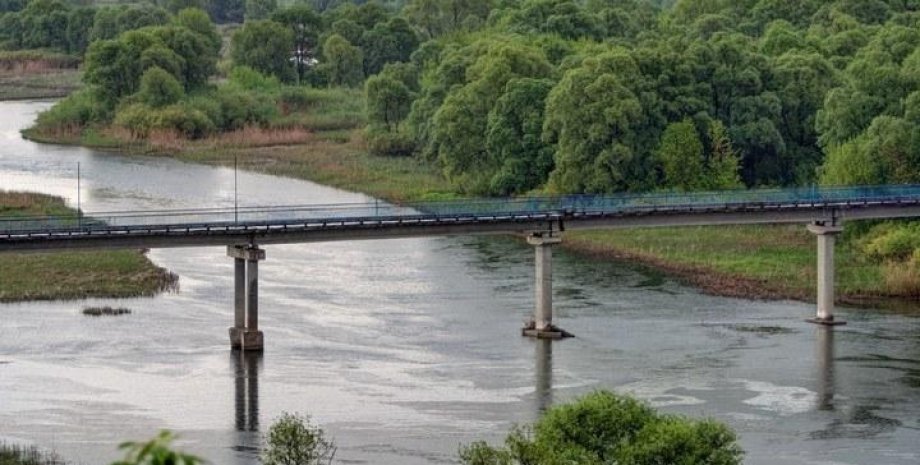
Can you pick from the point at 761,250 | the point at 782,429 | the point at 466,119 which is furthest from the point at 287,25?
the point at 782,429

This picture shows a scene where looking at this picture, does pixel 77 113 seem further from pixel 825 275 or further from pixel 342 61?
pixel 825 275

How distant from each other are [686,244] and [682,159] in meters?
10.9

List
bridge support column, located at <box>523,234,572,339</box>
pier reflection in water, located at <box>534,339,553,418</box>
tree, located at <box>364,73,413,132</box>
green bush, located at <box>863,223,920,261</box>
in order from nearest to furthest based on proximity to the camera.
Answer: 1. pier reflection in water, located at <box>534,339,553,418</box>
2. bridge support column, located at <box>523,234,572,339</box>
3. green bush, located at <box>863,223,920,261</box>
4. tree, located at <box>364,73,413,132</box>

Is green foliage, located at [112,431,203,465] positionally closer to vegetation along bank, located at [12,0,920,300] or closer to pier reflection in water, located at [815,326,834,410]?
pier reflection in water, located at [815,326,834,410]

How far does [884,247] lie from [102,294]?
35965mm

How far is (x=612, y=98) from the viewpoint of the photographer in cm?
11588

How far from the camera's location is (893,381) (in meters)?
72.8

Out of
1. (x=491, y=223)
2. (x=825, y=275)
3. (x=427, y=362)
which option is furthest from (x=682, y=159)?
(x=427, y=362)

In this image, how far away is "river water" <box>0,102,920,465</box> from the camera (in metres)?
64.2

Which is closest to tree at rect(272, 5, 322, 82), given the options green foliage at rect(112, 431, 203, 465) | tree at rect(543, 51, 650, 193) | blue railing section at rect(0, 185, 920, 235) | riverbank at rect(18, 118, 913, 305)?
riverbank at rect(18, 118, 913, 305)

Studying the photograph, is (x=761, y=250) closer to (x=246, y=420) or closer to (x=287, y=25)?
→ (x=246, y=420)

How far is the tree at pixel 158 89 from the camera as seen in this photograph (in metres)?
157

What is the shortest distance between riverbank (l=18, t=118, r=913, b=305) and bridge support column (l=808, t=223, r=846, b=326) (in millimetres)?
4272

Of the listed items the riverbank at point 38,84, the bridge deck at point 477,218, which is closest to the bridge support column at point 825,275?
the bridge deck at point 477,218
